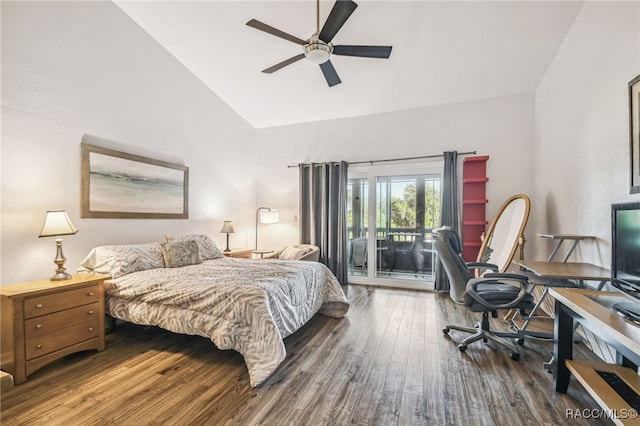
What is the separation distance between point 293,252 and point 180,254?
6.14 feet

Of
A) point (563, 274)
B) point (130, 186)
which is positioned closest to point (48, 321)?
point (130, 186)

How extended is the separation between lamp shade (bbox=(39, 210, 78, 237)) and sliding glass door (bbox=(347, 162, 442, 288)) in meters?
3.74

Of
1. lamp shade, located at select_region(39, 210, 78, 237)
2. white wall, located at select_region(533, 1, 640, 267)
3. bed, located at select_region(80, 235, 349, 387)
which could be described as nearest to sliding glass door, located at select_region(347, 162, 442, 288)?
white wall, located at select_region(533, 1, 640, 267)

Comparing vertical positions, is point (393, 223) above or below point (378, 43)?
below

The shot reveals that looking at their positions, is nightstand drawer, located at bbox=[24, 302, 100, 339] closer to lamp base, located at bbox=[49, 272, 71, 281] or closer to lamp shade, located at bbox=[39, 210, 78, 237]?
lamp base, located at bbox=[49, 272, 71, 281]

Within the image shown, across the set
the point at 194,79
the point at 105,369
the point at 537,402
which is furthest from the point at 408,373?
the point at 194,79

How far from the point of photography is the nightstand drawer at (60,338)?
2.06m

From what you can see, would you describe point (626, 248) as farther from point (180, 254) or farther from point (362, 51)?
point (180, 254)

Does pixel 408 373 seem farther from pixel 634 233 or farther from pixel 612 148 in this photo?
pixel 612 148

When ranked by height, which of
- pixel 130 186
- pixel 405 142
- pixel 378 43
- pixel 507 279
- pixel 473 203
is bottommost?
pixel 507 279

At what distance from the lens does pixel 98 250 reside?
111 inches

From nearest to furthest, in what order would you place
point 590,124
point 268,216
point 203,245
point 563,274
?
1. point 563,274
2. point 590,124
3. point 203,245
4. point 268,216

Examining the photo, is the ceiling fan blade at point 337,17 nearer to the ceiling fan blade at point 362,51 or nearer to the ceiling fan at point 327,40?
the ceiling fan at point 327,40

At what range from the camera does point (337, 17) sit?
219 centimetres
